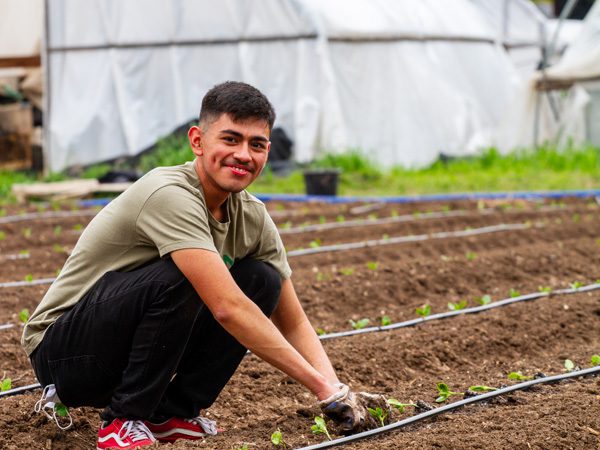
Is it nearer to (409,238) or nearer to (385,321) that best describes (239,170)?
(385,321)

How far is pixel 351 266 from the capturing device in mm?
6027

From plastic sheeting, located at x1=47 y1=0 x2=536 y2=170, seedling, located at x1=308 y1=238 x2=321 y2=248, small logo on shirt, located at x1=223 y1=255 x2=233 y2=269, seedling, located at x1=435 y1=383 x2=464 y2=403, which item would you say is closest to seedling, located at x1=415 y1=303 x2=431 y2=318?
seedling, located at x1=435 y1=383 x2=464 y2=403

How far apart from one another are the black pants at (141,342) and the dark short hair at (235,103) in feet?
1.49

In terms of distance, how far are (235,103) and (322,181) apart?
6954 millimetres

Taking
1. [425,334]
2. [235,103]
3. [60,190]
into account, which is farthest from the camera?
[60,190]

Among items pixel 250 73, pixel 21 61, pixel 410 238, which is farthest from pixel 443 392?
pixel 21 61

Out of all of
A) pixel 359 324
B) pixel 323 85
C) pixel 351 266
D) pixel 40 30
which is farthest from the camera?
pixel 40 30

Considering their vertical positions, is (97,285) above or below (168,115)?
above

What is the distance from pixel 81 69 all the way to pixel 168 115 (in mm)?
1258

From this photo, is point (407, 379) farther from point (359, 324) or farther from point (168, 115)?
point (168, 115)

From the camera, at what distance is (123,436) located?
2824 mm

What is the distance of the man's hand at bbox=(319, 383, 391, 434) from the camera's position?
2760mm

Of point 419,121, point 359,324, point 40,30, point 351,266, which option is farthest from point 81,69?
point 359,324

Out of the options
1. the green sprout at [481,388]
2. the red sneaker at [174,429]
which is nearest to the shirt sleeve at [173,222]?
the red sneaker at [174,429]
